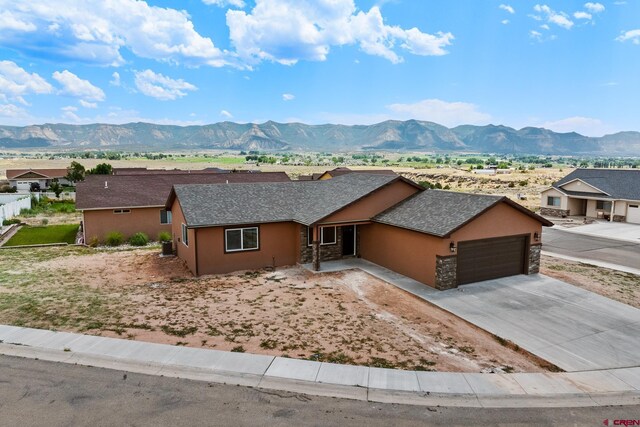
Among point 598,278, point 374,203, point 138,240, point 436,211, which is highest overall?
point 374,203

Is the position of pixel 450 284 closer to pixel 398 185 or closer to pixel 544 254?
pixel 398 185

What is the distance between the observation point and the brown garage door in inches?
704

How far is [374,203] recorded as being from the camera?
69.7 feet

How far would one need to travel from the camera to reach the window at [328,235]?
21734 mm

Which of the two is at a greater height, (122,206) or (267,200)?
(267,200)

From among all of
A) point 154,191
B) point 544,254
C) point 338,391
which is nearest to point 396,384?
point 338,391

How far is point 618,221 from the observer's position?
126ft

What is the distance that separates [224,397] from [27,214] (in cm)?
4207

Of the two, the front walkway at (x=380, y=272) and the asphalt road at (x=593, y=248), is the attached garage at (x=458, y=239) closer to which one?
the front walkway at (x=380, y=272)

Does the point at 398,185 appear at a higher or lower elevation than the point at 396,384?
higher

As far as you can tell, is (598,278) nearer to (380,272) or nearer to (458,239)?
(458,239)

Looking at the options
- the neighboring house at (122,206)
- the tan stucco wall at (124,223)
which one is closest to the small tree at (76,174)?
the neighboring house at (122,206)

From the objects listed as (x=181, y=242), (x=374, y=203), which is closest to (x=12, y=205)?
(x=181, y=242)

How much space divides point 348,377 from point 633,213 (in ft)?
128
